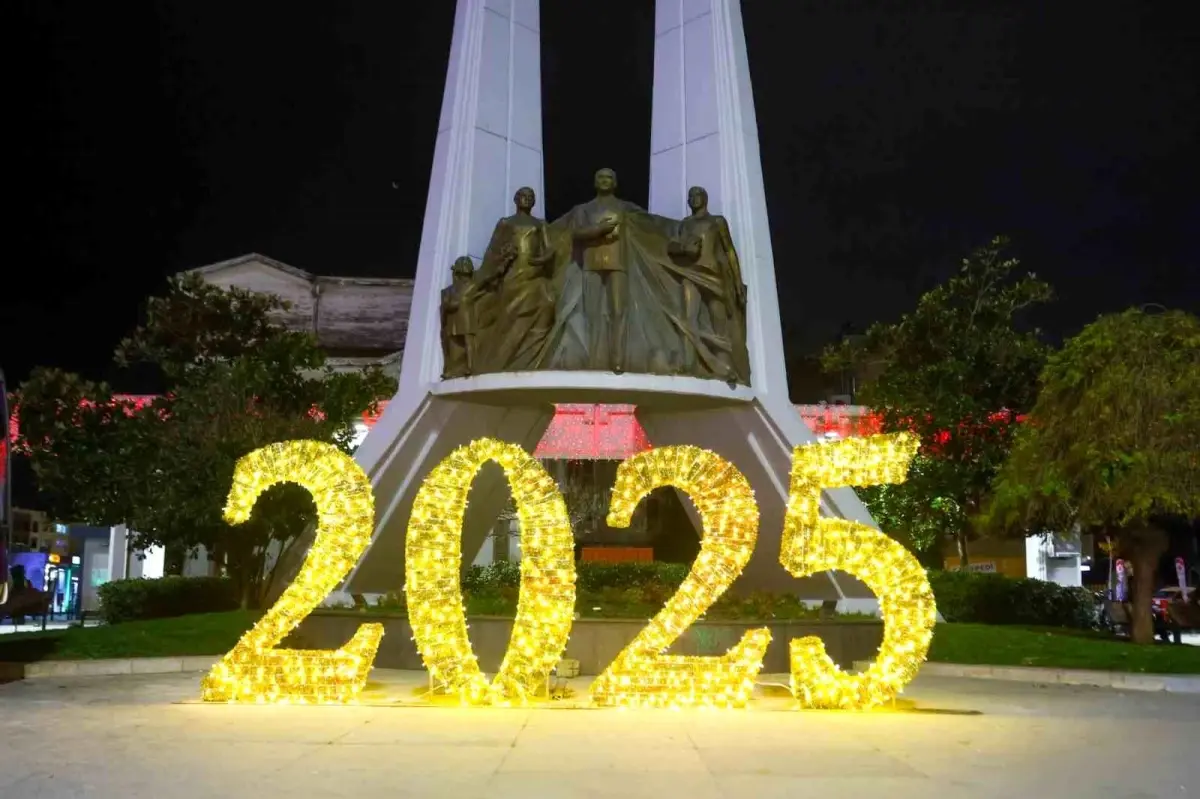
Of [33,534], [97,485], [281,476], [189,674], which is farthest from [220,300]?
[33,534]

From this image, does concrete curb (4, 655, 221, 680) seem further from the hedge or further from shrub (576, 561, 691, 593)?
shrub (576, 561, 691, 593)

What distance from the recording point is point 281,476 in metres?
13.3

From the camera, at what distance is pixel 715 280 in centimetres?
1970

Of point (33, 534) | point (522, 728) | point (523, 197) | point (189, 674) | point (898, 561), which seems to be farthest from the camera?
point (33, 534)

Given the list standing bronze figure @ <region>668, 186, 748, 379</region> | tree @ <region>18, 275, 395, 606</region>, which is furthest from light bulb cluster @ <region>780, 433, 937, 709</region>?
tree @ <region>18, 275, 395, 606</region>

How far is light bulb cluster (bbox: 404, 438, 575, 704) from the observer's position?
12930mm

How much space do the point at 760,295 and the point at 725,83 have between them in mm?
4398

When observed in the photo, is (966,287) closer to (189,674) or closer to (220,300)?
(220,300)

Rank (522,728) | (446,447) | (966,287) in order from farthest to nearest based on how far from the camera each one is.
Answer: (966,287), (446,447), (522,728)

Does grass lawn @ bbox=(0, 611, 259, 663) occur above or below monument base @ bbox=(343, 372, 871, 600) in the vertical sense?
below

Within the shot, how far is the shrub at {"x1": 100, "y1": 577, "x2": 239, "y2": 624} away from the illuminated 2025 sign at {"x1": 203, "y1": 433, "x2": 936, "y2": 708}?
1650cm

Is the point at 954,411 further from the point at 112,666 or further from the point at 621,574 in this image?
the point at 112,666

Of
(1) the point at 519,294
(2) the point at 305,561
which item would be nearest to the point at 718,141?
(1) the point at 519,294

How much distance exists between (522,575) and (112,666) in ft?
30.8
